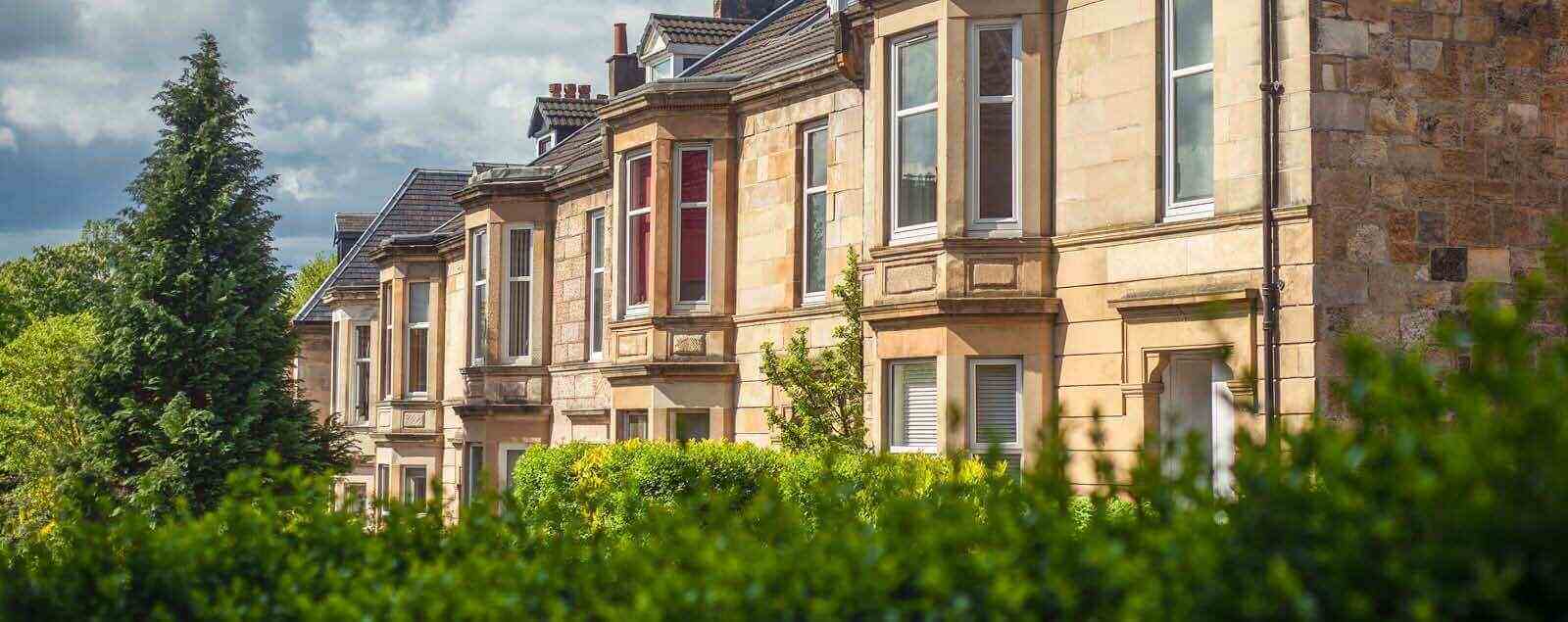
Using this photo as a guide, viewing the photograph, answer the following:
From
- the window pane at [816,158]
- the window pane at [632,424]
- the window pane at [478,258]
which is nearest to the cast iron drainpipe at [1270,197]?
the window pane at [816,158]

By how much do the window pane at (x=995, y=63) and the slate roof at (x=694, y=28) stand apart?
49.1 feet

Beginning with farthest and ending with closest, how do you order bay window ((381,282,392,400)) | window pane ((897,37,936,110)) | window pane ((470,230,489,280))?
bay window ((381,282,392,400)) → window pane ((470,230,489,280)) → window pane ((897,37,936,110))

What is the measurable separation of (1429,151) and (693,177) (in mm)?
11328

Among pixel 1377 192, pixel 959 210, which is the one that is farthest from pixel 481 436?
pixel 1377 192

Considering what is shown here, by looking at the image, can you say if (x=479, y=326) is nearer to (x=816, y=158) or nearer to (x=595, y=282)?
(x=595, y=282)

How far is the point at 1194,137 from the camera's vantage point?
1515 centimetres

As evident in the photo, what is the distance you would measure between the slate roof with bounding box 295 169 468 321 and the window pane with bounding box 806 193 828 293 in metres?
24.2

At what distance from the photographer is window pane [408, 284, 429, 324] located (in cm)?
3688

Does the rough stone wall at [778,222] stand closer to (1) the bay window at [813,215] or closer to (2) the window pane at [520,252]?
(1) the bay window at [813,215]

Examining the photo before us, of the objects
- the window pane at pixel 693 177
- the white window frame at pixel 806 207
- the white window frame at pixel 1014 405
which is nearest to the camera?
the white window frame at pixel 1014 405

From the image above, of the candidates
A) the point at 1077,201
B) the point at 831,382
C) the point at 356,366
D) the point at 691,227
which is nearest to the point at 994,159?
the point at 1077,201

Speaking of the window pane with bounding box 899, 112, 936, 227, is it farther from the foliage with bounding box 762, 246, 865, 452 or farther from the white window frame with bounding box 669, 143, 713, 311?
the white window frame with bounding box 669, 143, 713, 311

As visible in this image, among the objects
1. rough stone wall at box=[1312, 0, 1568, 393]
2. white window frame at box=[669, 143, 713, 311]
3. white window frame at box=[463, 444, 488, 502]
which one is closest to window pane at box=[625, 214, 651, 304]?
white window frame at box=[669, 143, 713, 311]

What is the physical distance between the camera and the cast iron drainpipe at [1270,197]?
14.0 m
